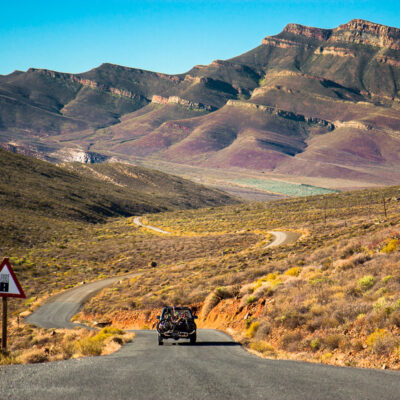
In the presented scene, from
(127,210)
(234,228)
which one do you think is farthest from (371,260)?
(127,210)

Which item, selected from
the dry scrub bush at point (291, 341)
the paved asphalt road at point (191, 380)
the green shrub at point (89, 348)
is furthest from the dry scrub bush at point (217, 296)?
the paved asphalt road at point (191, 380)

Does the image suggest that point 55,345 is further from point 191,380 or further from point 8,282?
point 191,380

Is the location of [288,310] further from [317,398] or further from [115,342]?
[317,398]

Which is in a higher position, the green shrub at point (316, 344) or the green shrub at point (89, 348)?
the green shrub at point (316, 344)

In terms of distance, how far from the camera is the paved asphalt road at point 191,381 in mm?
8047

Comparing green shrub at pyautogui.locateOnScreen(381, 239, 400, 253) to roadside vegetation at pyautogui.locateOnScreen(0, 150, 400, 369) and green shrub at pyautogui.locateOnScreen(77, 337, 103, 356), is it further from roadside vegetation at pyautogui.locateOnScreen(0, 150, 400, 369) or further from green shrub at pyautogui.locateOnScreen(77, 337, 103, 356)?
green shrub at pyautogui.locateOnScreen(77, 337, 103, 356)

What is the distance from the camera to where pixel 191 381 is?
909 centimetres

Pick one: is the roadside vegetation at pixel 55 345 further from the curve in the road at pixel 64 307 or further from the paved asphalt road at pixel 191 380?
the paved asphalt road at pixel 191 380

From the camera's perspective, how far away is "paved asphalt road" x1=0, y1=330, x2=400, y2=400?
26.4 feet

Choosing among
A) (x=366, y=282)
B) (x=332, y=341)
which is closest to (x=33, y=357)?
(x=332, y=341)

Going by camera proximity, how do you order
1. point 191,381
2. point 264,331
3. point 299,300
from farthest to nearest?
point 299,300 → point 264,331 → point 191,381

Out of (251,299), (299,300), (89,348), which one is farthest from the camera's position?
(251,299)

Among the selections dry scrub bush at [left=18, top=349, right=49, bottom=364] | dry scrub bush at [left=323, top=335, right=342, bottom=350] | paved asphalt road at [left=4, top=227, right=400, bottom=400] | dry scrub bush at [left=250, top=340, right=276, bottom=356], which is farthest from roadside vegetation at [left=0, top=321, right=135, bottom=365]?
dry scrub bush at [left=323, top=335, right=342, bottom=350]

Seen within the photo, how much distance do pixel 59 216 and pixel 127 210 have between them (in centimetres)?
3743
